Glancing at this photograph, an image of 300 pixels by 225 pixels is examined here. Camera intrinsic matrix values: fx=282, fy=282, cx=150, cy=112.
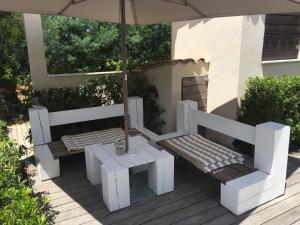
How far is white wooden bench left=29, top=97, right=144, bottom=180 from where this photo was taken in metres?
4.05

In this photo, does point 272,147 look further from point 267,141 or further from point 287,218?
point 287,218

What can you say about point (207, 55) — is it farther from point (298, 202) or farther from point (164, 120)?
point (298, 202)

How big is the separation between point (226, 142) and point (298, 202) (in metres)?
2.24

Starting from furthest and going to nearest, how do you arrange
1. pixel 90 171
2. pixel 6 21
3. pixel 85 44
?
pixel 85 44 → pixel 6 21 → pixel 90 171

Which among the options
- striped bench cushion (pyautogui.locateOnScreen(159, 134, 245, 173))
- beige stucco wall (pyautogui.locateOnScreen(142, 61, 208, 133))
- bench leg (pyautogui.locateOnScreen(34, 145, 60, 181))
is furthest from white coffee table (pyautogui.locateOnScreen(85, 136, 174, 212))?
beige stucco wall (pyautogui.locateOnScreen(142, 61, 208, 133))

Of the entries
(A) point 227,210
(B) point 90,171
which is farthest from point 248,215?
(B) point 90,171

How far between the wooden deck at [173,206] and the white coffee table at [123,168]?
0.13 metres

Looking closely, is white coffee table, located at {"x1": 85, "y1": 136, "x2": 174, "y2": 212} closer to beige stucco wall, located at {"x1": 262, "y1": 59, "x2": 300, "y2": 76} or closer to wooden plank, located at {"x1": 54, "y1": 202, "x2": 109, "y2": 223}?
wooden plank, located at {"x1": 54, "y1": 202, "x2": 109, "y2": 223}

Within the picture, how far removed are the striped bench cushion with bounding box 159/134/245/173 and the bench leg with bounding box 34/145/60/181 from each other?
5.31ft

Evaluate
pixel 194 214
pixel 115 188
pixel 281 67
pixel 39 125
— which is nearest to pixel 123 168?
pixel 115 188

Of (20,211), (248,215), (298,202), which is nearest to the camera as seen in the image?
(20,211)

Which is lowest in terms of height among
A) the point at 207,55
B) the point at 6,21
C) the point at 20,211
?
the point at 20,211

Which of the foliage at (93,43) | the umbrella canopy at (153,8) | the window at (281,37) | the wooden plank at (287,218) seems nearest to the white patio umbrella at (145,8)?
the umbrella canopy at (153,8)

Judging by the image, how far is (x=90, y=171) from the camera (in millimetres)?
3945
